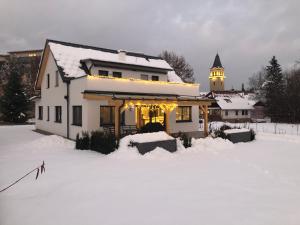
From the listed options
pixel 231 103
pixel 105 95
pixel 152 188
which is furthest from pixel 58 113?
pixel 231 103

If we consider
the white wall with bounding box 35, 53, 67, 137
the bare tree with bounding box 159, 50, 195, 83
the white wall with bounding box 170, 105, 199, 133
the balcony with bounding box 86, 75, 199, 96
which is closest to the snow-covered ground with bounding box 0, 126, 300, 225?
the balcony with bounding box 86, 75, 199, 96

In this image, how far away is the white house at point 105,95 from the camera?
1689 centimetres

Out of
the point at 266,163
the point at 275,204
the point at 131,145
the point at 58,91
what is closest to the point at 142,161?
the point at 131,145

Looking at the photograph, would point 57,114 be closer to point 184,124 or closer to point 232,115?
point 184,124

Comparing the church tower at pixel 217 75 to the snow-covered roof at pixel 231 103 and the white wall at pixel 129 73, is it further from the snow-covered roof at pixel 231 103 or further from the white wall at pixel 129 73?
the white wall at pixel 129 73

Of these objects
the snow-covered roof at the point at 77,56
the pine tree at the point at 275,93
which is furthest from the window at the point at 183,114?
the pine tree at the point at 275,93

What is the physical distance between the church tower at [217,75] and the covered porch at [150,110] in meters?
94.7

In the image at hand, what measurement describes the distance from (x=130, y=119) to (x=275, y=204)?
43.2ft

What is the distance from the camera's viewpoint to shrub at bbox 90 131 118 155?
13.7 meters

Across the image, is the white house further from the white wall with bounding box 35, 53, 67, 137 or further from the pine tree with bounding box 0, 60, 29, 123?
the pine tree with bounding box 0, 60, 29, 123

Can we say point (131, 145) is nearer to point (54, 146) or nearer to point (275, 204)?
point (54, 146)

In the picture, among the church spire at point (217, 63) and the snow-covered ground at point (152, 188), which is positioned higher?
the church spire at point (217, 63)

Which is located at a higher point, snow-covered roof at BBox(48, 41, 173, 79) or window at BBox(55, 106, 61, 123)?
snow-covered roof at BBox(48, 41, 173, 79)

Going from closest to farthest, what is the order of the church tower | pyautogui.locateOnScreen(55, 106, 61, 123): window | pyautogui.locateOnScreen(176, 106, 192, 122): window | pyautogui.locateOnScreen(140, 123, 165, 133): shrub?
pyautogui.locateOnScreen(140, 123, 165, 133): shrub → pyautogui.locateOnScreen(55, 106, 61, 123): window → pyautogui.locateOnScreen(176, 106, 192, 122): window → the church tower
